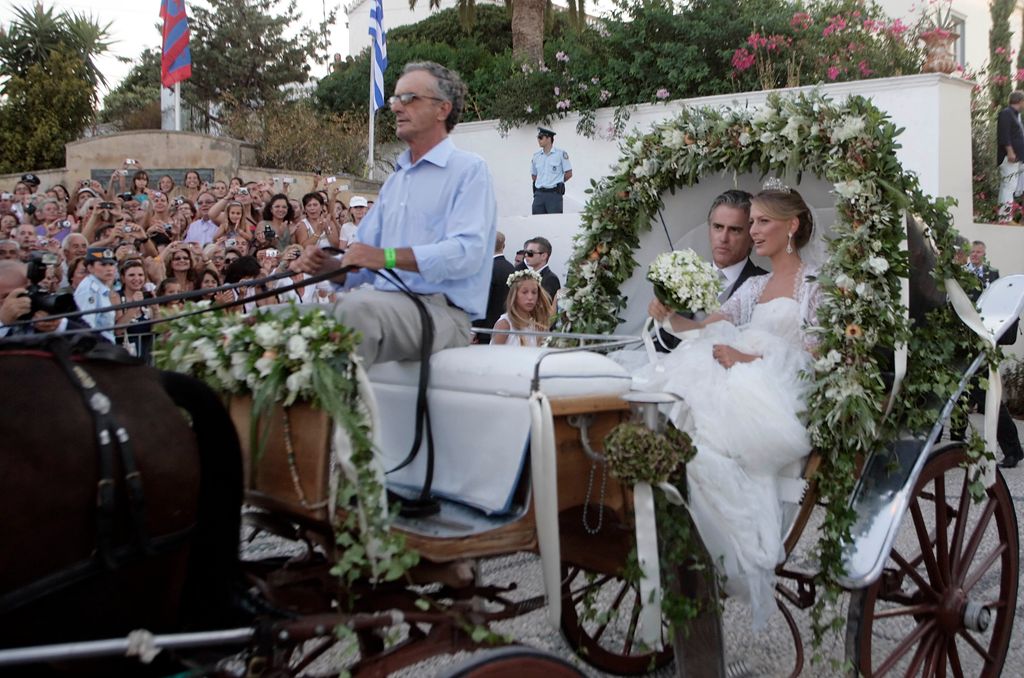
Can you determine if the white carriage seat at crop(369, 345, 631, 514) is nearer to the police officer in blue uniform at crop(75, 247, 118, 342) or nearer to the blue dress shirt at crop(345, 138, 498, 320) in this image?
the blue dress shirt at crop(345, 138, 498, 320)

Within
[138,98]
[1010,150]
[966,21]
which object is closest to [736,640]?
[1010,150]

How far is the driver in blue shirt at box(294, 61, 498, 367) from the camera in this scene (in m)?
3.11

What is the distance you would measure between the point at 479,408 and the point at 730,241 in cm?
181

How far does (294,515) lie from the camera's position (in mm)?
2867

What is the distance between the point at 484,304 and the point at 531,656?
130 centimetres

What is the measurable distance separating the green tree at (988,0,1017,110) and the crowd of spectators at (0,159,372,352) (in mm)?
11676

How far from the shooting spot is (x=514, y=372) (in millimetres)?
2980

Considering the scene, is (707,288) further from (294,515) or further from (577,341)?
(294,515)

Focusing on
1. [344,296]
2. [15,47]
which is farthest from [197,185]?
[15,47]

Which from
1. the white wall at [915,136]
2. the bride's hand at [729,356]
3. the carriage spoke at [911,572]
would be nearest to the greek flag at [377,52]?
the white wall at [915,136]

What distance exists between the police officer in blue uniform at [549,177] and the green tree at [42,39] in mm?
13547

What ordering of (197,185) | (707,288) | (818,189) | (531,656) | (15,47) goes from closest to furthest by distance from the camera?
(531,656), (707,288), (818,189), (197,185), (15,47)

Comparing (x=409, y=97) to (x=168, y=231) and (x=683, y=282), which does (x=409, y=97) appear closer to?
(x=683, y=282)

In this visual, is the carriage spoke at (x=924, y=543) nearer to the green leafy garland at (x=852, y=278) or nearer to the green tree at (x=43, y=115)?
the green leafy garland at (x=852, y=278)
